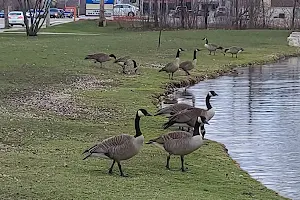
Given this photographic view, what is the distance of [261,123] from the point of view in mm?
19047

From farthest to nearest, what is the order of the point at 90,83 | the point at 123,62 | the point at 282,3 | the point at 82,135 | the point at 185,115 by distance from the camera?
the point at 282,3 → the point at 123,62 → the point at 90,83 → the point at 82,135 → the point at 185,115

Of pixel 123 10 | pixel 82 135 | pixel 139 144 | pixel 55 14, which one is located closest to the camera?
pixel 139 144

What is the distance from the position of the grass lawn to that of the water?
567mm

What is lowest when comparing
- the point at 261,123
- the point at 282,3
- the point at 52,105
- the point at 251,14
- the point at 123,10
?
the point at 261,123

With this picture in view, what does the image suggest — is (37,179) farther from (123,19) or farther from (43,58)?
(123,19)

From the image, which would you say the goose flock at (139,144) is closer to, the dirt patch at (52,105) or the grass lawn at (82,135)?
the grass lawn at (82,135)

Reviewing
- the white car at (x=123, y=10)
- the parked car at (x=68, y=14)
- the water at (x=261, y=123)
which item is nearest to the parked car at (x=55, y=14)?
the parked car at (x=68, y=14)

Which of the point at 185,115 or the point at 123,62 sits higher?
the point at 123,62

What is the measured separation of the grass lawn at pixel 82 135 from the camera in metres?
10.6

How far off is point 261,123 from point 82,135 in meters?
5.92

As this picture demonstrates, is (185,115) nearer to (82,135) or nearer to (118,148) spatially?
(82,135)

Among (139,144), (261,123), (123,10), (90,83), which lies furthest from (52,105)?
(123,10)

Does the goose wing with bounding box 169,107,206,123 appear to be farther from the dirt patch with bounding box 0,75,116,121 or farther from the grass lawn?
the dirt patch with bounding box 0,75,116,121

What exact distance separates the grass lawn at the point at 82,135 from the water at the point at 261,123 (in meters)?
0.57
